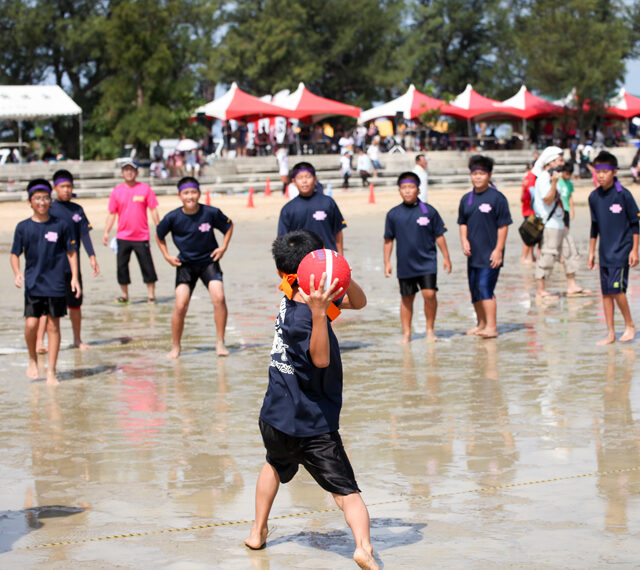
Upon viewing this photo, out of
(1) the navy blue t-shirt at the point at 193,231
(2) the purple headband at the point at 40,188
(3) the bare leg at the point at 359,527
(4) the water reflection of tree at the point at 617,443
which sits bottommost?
(4) the water reflection of tree at the point at 617,443

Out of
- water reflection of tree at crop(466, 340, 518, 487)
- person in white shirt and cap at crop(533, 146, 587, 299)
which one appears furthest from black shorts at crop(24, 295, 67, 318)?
person in white shirt and cap at crop(533, 146, 587, 299)

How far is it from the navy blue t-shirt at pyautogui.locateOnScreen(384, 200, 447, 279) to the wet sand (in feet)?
2.63

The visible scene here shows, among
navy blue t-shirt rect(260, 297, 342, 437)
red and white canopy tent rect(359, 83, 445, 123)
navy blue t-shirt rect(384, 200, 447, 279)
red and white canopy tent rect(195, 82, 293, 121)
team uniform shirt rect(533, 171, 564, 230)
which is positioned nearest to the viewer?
navy blue t-shirt rect(260, 297, 342, 437)

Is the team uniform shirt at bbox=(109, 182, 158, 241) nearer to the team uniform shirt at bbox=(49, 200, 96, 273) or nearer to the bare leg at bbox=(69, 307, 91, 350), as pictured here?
the team uniform shirt at bbox=(49, 200, 96, 273)

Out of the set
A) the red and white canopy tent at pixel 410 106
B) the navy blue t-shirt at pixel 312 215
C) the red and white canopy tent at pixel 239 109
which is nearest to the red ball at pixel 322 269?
the navy blue t-shirt at pixel 312 215

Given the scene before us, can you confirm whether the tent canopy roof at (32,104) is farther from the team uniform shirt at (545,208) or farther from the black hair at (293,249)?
the black hair at (293,249)

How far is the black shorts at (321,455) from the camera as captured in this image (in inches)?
196

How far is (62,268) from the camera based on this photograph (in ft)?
31.1

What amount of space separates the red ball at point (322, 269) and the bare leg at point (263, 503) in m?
1.06

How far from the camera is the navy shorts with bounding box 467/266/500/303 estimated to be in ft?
36.4

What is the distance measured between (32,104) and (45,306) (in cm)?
3144

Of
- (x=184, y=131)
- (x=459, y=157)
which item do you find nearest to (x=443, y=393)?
(x=459, y=157)

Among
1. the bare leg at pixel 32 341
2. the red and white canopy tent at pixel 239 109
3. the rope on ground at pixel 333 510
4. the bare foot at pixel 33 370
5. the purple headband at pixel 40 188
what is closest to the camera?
the rope on ground at pixel 333 510

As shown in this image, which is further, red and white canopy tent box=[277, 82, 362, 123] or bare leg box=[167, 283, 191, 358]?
red and white canopy tent box=[277, 82, 362, 123]
